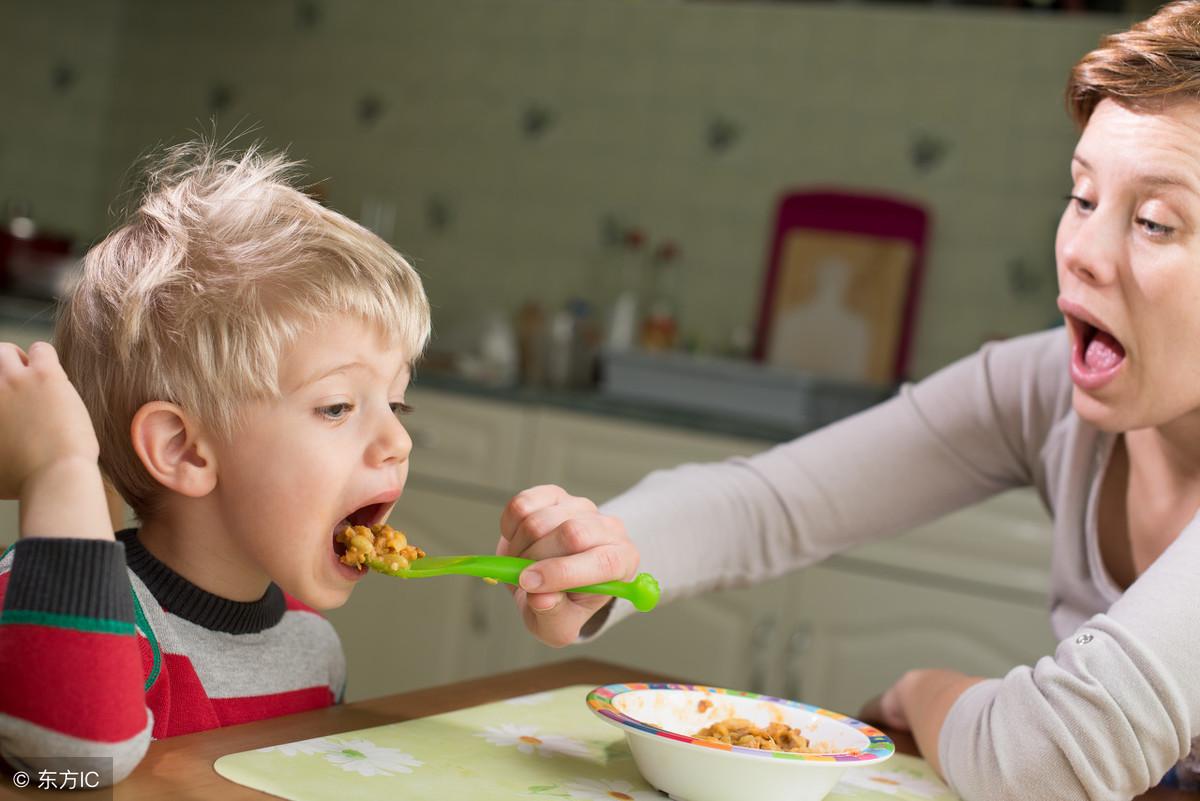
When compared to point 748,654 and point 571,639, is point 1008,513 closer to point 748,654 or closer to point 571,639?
point 748,654

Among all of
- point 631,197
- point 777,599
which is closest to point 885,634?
point 777,599

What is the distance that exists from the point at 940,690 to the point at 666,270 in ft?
7.03

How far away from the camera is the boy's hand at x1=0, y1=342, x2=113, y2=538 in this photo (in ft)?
2.32

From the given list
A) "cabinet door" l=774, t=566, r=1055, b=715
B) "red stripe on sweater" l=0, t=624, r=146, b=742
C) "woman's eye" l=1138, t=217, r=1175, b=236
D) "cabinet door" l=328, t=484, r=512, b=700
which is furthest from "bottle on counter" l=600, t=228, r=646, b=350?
"red stripe on sweater" l=0, t=624, r=146, b=742

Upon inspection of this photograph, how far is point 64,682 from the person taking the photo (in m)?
0.68

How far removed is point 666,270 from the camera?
10.2ft

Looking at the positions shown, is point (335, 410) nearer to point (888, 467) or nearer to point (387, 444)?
point (387, 444)

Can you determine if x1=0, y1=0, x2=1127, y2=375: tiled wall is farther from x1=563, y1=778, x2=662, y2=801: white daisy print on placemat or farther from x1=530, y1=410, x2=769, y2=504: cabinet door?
x1=563, y1=778, x2=662, y2=801: white daisy print on placemat

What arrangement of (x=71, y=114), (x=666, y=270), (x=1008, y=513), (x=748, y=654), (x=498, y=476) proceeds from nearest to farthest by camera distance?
(x=1008, y=513) < (x=748, y=654) < (x=498, y=476) < (x=666, y=270) < (x=71, y=114)

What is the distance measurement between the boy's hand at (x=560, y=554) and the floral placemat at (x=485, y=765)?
0.07 metres

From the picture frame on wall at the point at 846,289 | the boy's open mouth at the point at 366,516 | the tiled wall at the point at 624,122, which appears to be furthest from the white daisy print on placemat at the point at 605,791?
the tiled wall at the point at 624,122

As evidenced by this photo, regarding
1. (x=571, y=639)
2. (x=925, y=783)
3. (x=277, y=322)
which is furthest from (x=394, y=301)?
(x=925, y=783)

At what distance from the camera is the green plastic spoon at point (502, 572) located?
85 centimetres

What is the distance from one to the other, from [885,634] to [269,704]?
5.02 ft
